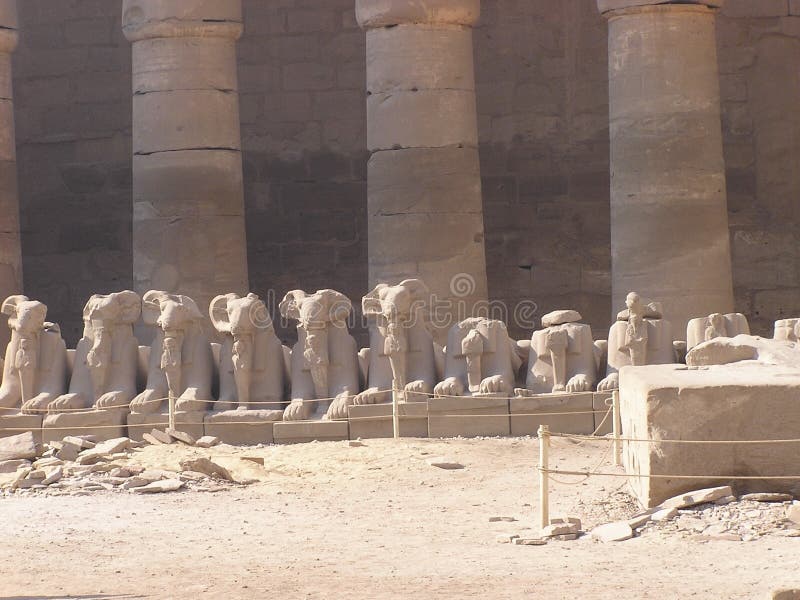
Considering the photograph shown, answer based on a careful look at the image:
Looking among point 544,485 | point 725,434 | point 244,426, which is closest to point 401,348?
point 244,426

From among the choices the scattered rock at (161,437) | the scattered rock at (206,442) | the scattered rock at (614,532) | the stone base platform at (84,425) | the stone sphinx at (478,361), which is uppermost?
the stone sphinx at (478,361)

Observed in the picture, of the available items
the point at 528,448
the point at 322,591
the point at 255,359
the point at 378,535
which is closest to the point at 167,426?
the point at 255,359

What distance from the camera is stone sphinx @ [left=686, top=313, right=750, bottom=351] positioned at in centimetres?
1195

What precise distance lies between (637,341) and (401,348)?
69.4 inches

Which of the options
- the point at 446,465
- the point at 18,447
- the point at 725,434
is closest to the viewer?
the point at 725,434

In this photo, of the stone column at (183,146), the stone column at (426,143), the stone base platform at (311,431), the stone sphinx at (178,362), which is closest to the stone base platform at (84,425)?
the stone sphinx at (178,362)

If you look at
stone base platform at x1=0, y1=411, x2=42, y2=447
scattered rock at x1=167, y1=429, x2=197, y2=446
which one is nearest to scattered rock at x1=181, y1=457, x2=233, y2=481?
scattered rock at x1=167, y1=429, x2=197, y2=446

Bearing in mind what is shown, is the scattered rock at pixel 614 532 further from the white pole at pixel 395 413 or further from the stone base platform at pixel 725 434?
the white pole at pixel 395 413

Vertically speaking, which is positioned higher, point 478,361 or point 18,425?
point 478,361

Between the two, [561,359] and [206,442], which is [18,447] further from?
[561,359]

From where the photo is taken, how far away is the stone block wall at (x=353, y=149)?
771 inches

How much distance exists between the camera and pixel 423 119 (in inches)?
612

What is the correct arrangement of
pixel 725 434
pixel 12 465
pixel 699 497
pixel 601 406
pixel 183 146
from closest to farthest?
pixel 699 497
pixel 725 434
pixel 12 465
pixel 601 406
pixel 183 146

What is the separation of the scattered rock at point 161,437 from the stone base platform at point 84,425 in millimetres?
504
